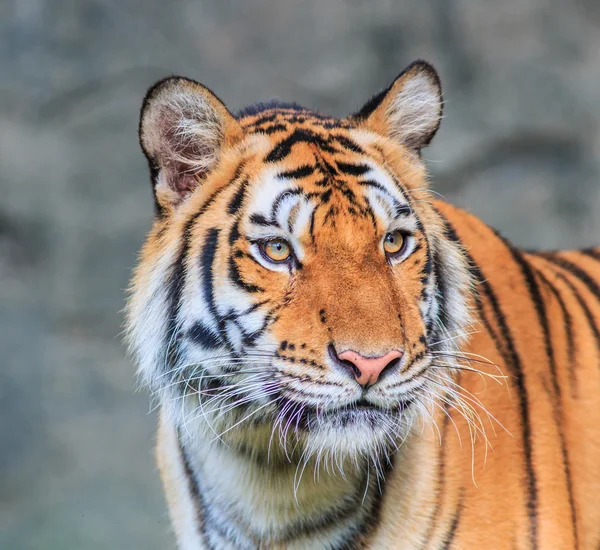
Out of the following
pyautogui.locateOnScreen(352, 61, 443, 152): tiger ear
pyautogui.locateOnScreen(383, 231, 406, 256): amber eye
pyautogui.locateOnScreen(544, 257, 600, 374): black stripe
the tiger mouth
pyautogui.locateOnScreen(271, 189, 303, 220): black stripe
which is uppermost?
pyautogui.locateOnScreen(352, 61, 443, 152): tiger ear

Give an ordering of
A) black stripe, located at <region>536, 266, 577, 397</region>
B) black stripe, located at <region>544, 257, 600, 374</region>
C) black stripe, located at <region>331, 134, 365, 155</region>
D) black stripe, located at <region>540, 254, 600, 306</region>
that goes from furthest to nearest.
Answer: black stripe, located at <region>540, 254, 600, 306</region>
black stripe, located at <region>544, 257, 600, 374</region>
black stripe, located at <region>536, 266, 577, 397</region>
black stripe, located at <region>331, 134, 365, 155</region>

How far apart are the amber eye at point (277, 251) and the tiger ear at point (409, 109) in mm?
444

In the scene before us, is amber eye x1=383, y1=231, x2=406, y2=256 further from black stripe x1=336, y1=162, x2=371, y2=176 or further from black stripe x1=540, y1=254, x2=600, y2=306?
black stripe x1=540, y1=254, x2=600, y2=306

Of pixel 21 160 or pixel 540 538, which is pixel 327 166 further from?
pixel 21 160

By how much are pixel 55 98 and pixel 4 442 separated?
5.66 feet

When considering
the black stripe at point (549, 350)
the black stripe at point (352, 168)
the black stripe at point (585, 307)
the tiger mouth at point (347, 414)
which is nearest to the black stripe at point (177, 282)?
the black stripe at point (352, 168)

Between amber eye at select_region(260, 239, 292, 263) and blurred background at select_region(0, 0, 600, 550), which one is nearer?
amber eye at select_region(260, 239, 292, 263)

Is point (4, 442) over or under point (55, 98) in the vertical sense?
under

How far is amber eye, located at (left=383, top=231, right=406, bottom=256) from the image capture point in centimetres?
162

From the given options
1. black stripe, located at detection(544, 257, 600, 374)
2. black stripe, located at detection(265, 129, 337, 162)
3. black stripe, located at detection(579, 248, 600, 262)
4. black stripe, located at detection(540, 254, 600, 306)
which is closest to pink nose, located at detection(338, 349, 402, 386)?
black stripe, located at detection(265, 129, 337, 162)

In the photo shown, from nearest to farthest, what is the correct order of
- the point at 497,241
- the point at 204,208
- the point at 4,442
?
the point at 204,208 < the point at 497,241 < the point at 4,442

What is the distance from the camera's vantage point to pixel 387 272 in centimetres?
156

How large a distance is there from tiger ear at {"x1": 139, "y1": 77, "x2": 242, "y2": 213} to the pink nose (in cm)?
58

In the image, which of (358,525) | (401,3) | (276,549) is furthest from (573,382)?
(401,3)
